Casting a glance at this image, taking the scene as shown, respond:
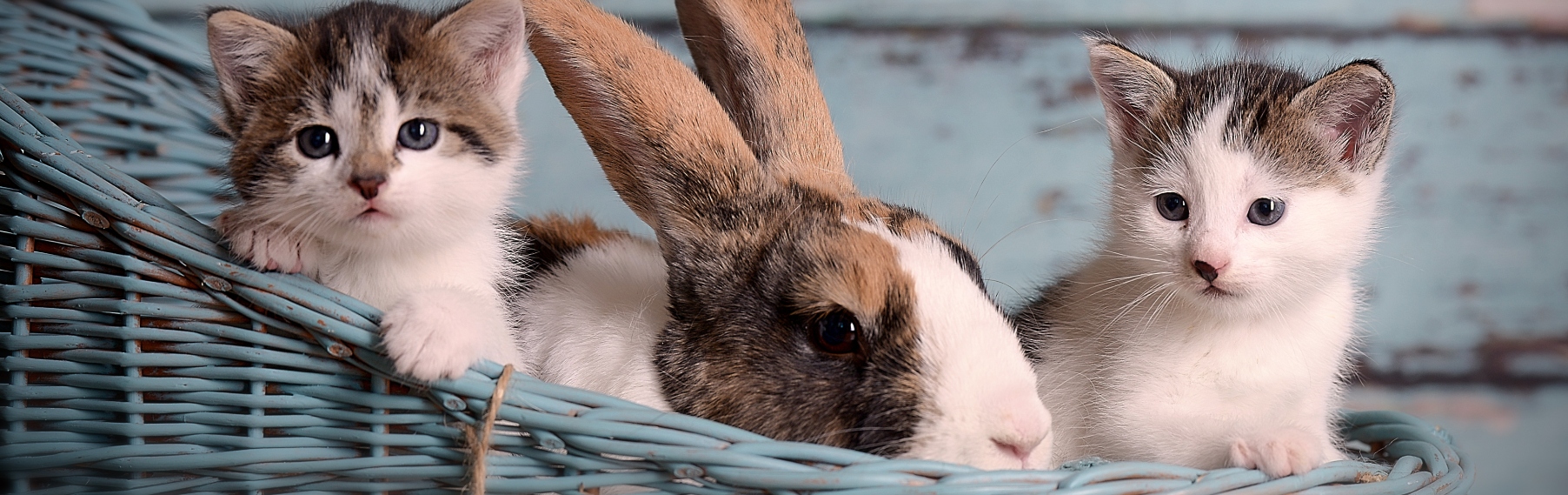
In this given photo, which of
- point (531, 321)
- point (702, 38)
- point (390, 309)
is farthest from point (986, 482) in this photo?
point (702, 38)

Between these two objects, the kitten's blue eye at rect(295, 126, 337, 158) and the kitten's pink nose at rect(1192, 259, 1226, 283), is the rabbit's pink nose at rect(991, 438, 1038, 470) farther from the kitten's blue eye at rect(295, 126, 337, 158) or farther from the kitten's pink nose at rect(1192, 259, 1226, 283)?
the kitten's blue eye at rect(295, 126, 337, 158)

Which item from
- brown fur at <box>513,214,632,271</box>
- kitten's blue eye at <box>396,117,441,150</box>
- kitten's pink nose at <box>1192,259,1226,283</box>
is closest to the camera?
kitten's blue eye at <box>396,117,441,150</box>

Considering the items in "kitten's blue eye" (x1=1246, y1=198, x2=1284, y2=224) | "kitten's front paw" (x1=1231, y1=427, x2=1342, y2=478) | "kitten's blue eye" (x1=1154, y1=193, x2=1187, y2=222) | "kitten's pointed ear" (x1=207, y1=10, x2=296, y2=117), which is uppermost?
"kitten's pointed ear" (x1=207, y1=10, x2=296, y2=117)

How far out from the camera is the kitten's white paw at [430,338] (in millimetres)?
1569

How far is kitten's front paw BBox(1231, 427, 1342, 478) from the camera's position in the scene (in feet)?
5.61

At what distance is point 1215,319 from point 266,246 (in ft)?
5.21

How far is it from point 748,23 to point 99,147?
5.90ft

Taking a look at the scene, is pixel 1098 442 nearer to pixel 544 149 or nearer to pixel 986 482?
pixel 986 482

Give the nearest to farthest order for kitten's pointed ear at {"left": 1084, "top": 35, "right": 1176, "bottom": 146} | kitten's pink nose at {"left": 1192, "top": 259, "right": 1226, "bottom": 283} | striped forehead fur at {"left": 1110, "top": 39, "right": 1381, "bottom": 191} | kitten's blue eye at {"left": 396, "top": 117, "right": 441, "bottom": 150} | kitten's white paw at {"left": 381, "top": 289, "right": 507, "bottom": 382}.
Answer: kitten's white paw at {"left": 381, "top": 289, "right": 507, "bottom": 382} < kitten's blue eye at {"left": 396, "top": 117, "right": 441, "bottom": 150} < kitten's pink nose at {"left": 1192, "top": 259, "right": 1226, "bottom": 283} < striped forehead fur at {"left": 1110, "top": 39, "right": 1381, "bottom": 191} < kitten's pointed ear at {"left": 1084, "top": 35, "right": 1176, "bottom": 146}

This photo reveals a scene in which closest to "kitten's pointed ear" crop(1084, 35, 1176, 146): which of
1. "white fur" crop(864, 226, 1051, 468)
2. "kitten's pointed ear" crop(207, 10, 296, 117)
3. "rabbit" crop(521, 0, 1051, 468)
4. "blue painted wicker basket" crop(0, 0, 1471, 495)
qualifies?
"rabbit" crop(521, 0, 1051, 468)

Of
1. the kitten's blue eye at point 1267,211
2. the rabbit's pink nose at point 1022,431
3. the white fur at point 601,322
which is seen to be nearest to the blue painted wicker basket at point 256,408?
the rabbit's pink nose at point 1022,431

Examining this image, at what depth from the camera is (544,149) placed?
3703 millimetres

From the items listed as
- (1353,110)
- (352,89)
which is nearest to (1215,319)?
(1353,110)

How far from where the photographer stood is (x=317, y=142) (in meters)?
1.76
